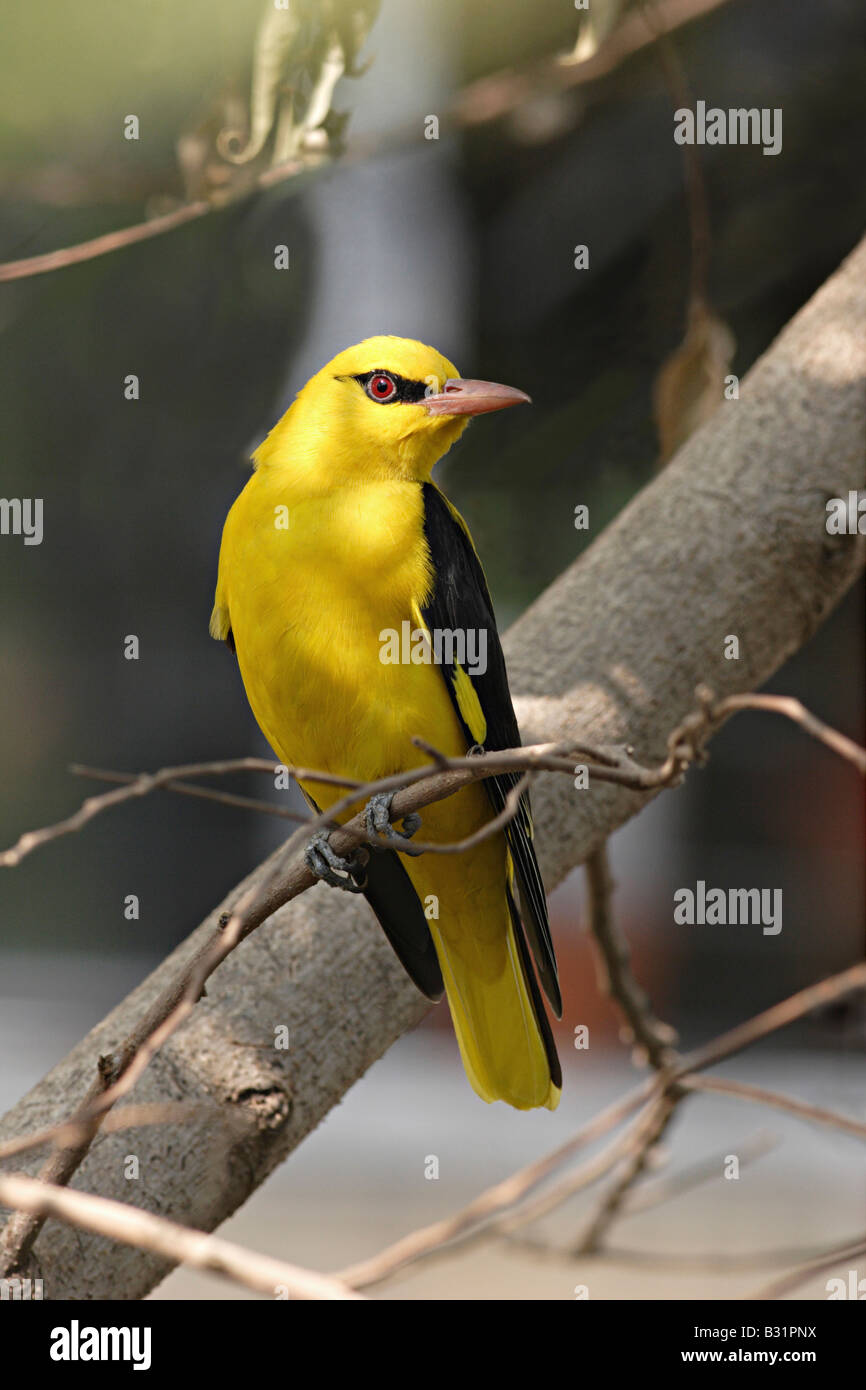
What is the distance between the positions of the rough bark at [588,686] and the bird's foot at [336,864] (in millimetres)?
152

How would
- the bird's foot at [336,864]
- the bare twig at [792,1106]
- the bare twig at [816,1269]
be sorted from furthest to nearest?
the bird's foot at [336,864], the bare twig at [792,1106], the bare twig at [816,1269]

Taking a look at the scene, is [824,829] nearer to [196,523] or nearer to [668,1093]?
[196,523]

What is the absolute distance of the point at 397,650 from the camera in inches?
77.6

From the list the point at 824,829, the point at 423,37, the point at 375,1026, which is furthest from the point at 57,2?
the point at 824,829

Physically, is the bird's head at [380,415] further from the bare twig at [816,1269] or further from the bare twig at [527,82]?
the bare twig at [816,1269]

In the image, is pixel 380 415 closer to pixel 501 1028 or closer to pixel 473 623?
pixel 473 623

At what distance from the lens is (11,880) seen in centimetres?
710

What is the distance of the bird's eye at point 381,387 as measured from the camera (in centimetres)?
208

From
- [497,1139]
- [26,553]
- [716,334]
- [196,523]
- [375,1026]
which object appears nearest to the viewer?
[375,1026]

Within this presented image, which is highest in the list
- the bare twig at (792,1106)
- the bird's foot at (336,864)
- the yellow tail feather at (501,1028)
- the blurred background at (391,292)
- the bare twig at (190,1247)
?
the blurred background at (391,292)

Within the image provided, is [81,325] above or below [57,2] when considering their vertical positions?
above

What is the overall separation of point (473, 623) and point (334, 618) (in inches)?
9.1

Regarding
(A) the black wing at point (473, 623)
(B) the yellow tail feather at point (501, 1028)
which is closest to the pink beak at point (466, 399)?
(A) the black wing at point (473, 623)

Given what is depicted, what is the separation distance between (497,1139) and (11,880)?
295 centimetres
